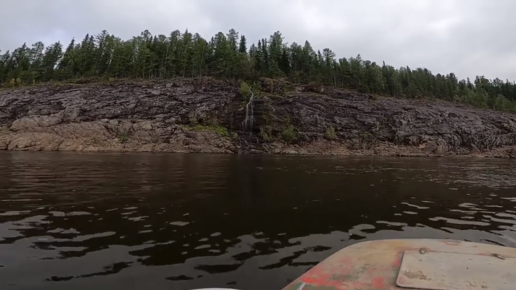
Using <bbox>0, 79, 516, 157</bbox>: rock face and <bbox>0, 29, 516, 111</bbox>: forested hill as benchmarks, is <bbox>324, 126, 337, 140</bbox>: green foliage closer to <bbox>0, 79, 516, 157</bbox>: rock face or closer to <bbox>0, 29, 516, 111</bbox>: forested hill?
<bbox>0, 79, 516, 157</bbox>: rock face

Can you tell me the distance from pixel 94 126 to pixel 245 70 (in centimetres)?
4063

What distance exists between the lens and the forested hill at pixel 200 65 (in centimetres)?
8638

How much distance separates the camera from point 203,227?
870 centimetres

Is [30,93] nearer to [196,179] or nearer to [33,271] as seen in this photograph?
[196,179]

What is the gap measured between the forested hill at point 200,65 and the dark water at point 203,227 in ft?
225

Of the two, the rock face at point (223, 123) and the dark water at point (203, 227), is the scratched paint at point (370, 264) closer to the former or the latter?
the dark water at point (203, 227)

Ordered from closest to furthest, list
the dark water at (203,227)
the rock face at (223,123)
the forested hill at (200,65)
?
the dark water at (203,227), the rock face at (223,123), the forested hill at (200,65)

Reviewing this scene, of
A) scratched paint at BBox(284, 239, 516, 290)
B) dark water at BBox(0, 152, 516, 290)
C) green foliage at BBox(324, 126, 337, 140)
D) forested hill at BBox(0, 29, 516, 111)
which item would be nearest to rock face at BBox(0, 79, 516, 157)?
green foliage at BBox(324, 126, 337, 140)

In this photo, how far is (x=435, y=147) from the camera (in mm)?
59375

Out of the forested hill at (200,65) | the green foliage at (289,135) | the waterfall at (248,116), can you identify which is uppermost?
the forested hill at (200,65)

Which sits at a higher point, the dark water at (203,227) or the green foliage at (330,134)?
the green foliage at (330,134)

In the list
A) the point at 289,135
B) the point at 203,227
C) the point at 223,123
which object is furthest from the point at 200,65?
the point at 203,227

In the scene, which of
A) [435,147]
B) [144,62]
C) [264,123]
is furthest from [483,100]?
[144,62]

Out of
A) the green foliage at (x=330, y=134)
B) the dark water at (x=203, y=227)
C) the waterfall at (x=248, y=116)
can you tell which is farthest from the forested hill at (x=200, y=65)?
the dark water at (x=203, y=227)
